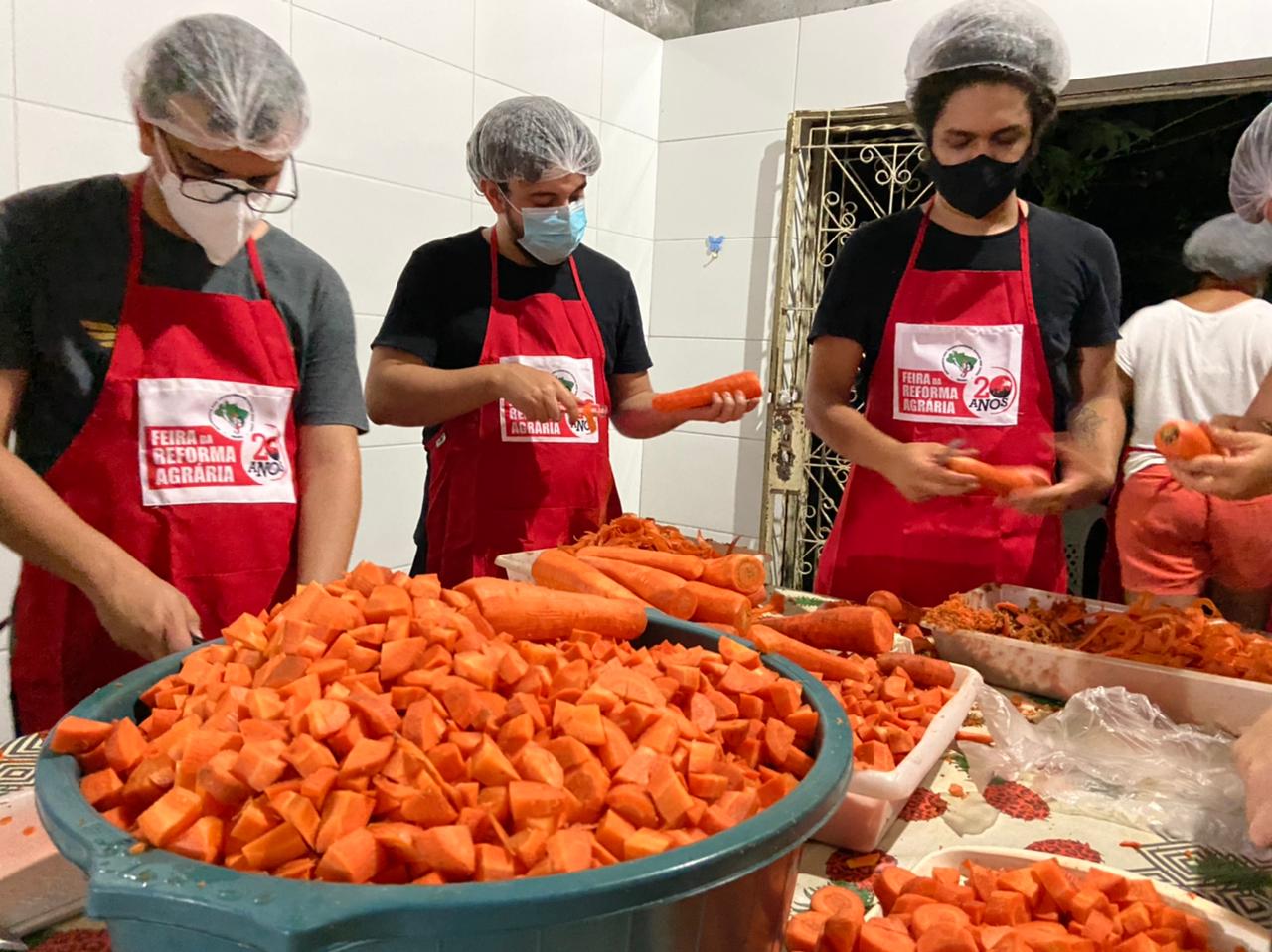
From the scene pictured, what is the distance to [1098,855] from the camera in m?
1.04

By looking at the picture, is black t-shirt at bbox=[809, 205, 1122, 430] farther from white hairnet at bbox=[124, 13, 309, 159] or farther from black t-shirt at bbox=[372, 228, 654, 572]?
white hairnet at bbox=[124, 13, 309, 159]

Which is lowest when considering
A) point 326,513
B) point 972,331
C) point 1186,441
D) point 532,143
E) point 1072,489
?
point 326,513

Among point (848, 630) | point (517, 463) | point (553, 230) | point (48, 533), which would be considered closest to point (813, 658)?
point (848, 630)

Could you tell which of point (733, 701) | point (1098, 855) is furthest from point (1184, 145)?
point (733, 701)

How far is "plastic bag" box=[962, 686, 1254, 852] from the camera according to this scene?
1107 mm

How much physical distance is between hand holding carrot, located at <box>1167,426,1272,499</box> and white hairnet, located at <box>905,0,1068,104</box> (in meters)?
0.88

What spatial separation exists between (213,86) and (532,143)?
0.78m

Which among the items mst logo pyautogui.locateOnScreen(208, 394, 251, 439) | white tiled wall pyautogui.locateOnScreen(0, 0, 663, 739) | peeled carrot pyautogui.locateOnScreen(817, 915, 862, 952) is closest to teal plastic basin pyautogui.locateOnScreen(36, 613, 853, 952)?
peeled carrot pyautogui.locateOnScreen(817, 915, 862, 952)

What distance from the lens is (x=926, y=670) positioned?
1306 mm

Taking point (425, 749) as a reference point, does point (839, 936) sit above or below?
below

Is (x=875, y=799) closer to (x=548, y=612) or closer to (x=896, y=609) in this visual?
(x=548, y=612)

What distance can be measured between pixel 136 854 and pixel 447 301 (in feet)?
5.57

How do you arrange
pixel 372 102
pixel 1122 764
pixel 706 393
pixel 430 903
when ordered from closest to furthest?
pixel 430 903
pixel 1122 764
pixel 706 393
pixel 372 102

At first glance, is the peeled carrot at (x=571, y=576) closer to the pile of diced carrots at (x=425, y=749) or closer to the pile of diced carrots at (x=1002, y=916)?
the pile of diced carrots at (x=425, y=749)
